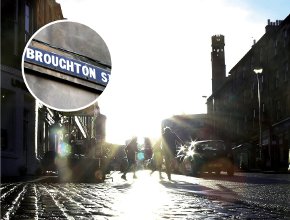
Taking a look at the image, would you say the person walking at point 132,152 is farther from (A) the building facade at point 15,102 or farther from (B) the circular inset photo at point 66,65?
(B) the circular inset photo at point 66,65

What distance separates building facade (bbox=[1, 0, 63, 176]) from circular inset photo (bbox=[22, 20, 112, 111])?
13.3 metres

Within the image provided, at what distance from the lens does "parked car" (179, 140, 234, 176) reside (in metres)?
20.4

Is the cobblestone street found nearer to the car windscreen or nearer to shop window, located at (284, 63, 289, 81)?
the car windscreen

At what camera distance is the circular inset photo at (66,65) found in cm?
445

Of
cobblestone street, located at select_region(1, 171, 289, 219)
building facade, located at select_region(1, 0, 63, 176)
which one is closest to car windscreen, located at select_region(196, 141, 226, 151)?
building facade, located at select_region(1, 0, 63, 176)

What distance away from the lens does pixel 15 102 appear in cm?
1966

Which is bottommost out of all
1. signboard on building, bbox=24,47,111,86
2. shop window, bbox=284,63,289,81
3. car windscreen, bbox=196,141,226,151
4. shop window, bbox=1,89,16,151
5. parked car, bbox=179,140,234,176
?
parked car, bbox=179,140,234,176

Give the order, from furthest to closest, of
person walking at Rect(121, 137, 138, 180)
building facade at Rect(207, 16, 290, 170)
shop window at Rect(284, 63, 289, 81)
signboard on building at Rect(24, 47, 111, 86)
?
1. building facade at Rect(207, 16, 290, 170)
2. shop window at Rect(284, 63, 289, 81)
3. person walking at Rect(121, 137, 138, 180)
4. signboard on building at Rect(24, 47, 111, 86)

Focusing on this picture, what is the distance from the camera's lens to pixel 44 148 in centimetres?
2458

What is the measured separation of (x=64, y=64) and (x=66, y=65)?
0.03 meters

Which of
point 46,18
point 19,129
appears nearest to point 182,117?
point 46,18

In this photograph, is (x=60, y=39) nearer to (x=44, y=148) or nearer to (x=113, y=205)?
(x=113, y=205)

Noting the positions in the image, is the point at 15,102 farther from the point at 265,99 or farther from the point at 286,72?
the point at 265,99

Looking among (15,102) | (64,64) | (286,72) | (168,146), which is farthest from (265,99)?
(64,64)
